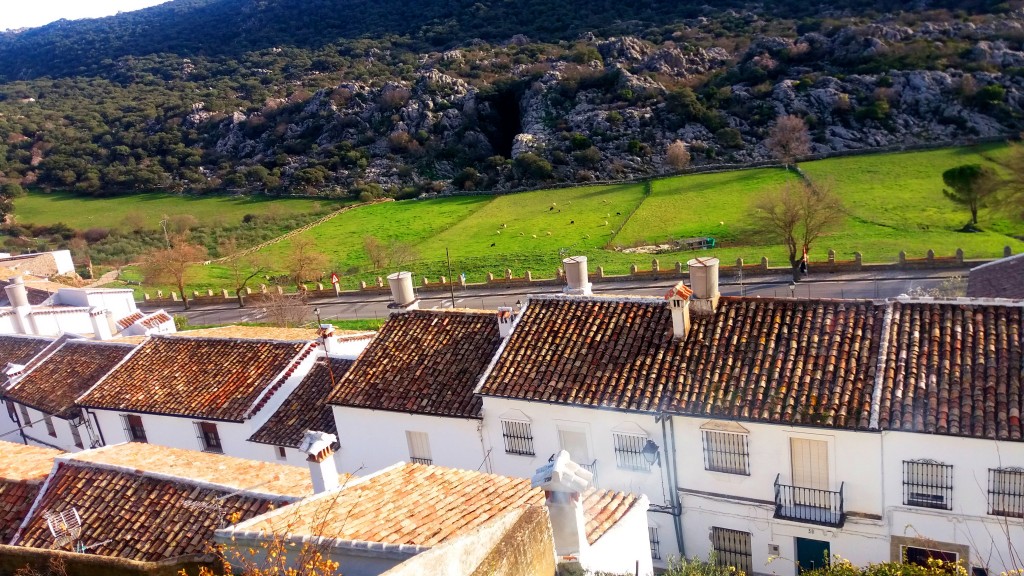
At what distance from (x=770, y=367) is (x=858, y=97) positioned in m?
75.7

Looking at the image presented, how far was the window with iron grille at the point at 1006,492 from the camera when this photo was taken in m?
13.2

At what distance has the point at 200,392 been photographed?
21953 mm

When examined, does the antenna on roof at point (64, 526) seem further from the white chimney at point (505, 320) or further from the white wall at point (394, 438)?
the white chimney at point (505, 320)

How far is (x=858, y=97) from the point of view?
266ft

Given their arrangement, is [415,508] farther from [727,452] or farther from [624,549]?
[727,452]

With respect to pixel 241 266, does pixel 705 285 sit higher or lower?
higher

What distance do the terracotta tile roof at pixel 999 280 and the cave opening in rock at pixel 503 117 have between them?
75.1 m

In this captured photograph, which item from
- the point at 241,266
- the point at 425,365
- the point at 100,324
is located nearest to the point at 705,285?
the point at 425,365

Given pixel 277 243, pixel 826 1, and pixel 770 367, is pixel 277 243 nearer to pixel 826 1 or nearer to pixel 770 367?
pixel 770 367

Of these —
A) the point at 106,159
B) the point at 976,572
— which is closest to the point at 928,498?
the point at 976,572

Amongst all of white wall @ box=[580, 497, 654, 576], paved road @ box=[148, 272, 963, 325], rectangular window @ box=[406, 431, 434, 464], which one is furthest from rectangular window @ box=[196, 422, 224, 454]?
paved road @ box=[148, 272, 963, 325]

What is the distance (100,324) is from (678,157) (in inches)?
2318

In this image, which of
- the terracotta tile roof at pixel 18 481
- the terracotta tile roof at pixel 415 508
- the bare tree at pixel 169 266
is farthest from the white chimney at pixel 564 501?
the bare tree at pixel 169 266

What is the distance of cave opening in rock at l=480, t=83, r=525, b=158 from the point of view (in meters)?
99.4
